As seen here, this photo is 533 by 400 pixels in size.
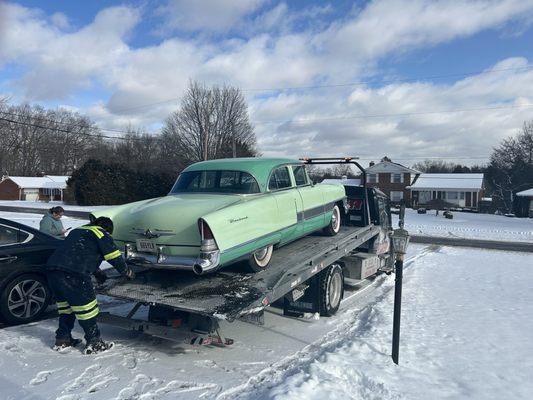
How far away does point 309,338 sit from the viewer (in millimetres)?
5953

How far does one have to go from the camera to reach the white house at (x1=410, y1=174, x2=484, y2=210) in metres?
56.5

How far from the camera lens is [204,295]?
5.00 metres

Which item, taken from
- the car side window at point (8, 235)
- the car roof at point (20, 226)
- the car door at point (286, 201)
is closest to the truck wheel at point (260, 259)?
the car door at point (286, 201)

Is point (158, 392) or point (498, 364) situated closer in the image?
point (158, 392)

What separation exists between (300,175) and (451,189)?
5449cm

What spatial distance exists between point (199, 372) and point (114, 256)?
1.56 m

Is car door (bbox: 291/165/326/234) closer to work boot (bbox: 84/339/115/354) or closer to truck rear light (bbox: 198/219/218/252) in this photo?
truck rear light (bbox: 198/219/218/252)

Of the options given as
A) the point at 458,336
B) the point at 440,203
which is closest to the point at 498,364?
the point at 458,336

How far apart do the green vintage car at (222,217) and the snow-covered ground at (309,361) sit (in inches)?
41.7

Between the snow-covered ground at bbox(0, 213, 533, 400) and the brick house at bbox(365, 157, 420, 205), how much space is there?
5669cm

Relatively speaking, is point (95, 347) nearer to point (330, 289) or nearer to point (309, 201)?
point (330, 289)

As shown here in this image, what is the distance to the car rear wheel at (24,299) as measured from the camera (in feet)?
19.9

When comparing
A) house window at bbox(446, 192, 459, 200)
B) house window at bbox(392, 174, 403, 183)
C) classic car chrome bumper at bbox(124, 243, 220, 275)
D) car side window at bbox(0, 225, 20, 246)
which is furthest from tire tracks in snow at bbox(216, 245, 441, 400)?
house window at bbox(392, 174, 403, 183)

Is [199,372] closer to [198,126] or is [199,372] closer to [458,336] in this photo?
[458,336]
